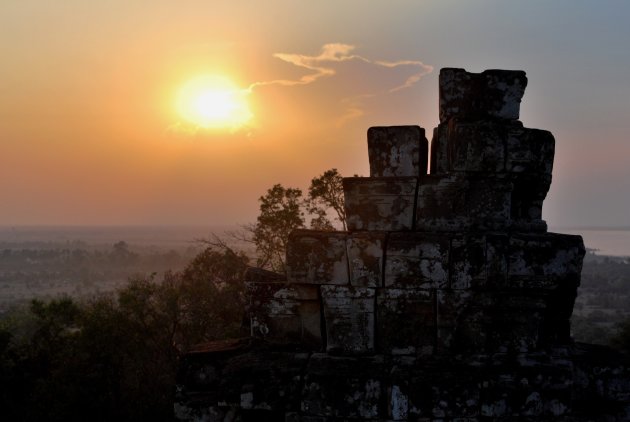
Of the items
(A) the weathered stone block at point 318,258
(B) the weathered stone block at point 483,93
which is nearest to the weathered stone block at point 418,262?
(A) the weathered stone block at point 318,258

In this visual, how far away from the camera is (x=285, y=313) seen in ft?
13.9

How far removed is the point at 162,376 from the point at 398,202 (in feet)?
33.9

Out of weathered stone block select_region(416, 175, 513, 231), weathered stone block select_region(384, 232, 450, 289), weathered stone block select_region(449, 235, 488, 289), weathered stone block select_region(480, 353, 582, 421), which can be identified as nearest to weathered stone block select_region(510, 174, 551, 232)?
weathered stone block select_region(416, 175, 513, 231)

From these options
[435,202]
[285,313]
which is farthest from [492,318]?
[285,313]

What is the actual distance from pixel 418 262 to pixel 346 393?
1.05 m

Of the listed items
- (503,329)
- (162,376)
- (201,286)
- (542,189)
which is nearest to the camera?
(503,329)

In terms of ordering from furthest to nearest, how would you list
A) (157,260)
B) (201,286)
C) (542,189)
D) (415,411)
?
(157,260) → (201,286) → (542,189) → (415,411)

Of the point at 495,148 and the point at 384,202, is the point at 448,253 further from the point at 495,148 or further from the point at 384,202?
the point at 495,148

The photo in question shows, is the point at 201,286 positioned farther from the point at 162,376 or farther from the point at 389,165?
the point at 389,165

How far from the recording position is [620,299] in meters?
63.5

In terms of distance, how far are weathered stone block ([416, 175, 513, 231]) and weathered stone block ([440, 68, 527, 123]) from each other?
571 millimetres

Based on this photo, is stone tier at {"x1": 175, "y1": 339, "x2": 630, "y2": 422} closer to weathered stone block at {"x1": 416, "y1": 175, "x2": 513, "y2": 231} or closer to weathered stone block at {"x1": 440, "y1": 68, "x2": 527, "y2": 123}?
weathered stone block at {"x1": 416, "y1": 175, "x2": 513, "y2": 231}

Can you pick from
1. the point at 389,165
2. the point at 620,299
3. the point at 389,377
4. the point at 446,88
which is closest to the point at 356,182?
the point at 389,165

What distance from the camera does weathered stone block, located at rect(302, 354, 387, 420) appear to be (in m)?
3.71
